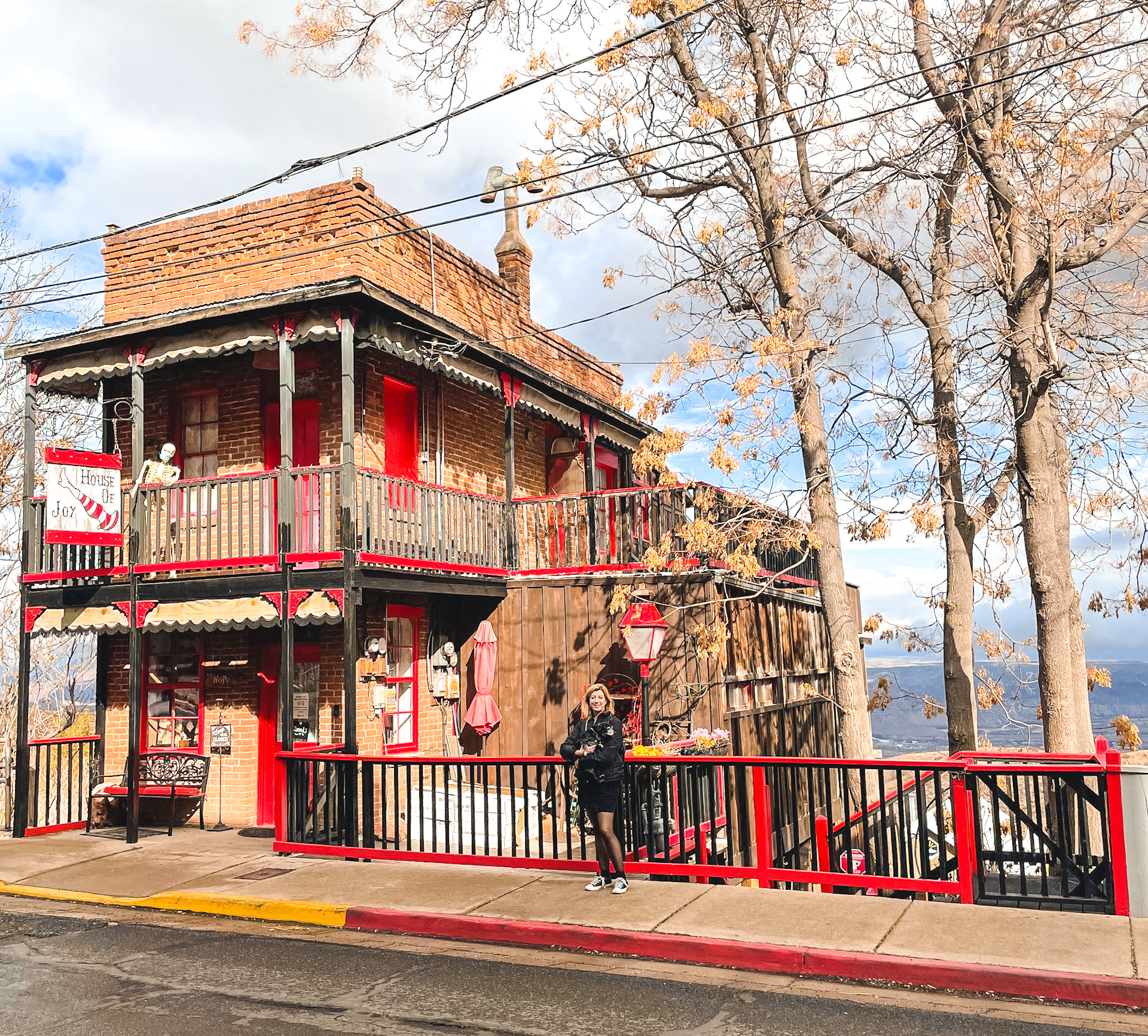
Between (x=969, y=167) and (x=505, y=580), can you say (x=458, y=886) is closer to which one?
(x=505, y=580)

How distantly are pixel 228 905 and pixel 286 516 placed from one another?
16.4 ft

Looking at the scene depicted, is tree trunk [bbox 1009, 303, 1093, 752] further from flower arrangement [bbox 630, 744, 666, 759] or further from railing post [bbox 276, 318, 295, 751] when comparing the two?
railing post [bbox 276, 318, 295, 751]

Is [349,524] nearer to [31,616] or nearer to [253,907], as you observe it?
[253,907]

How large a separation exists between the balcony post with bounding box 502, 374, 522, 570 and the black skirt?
744cm

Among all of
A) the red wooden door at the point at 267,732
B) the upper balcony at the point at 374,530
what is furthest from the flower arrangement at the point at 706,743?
the red wooden door at the point at 267,732

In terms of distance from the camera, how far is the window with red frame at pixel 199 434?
617 inches

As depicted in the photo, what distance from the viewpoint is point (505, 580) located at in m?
16.1

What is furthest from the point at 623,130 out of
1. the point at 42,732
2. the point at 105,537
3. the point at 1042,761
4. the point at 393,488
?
the point at 42,732

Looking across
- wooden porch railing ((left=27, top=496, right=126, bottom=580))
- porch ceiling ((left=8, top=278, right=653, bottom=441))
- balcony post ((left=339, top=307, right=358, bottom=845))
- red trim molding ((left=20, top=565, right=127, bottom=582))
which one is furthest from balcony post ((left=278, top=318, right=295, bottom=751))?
wooden porch railing ((left=27, top=496, right=126, bottom=580))

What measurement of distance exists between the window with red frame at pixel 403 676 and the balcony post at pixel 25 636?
4515 millimetres

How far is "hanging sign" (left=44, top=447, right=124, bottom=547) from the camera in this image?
12695 mm

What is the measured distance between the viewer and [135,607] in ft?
43.5

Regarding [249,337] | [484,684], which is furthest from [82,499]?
[484,684]

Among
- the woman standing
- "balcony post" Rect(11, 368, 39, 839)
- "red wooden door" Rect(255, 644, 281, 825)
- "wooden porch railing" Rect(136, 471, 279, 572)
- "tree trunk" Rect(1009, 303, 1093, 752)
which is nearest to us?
the woman standing
